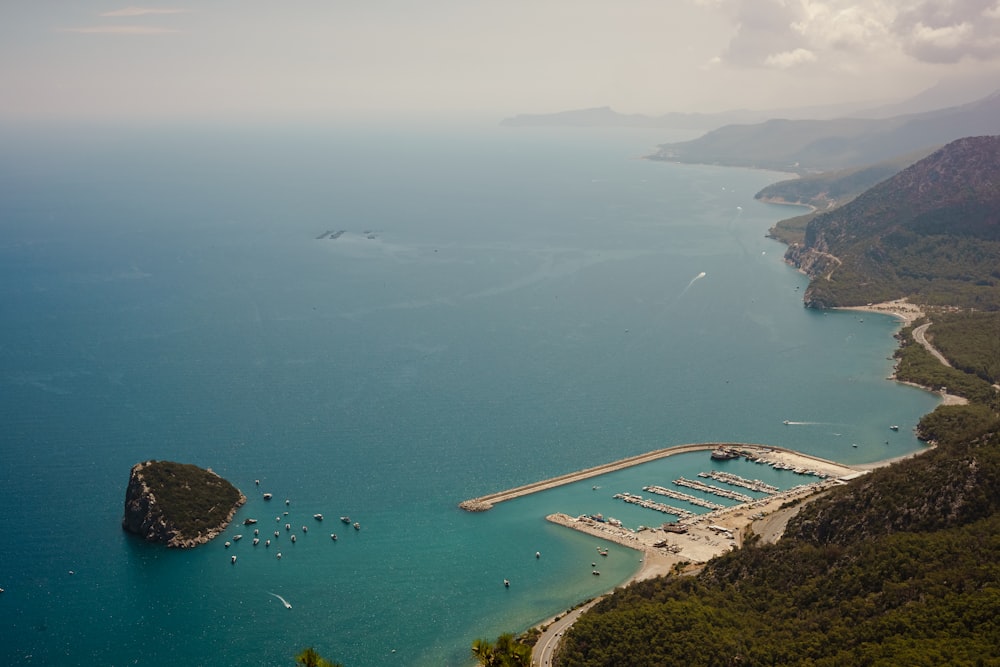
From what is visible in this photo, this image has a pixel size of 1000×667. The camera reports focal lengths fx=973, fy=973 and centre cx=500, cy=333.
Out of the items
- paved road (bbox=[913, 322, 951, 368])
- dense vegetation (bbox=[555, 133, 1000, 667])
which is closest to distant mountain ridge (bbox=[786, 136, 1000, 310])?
paved road (bbox=[913, 322, 951, 368])

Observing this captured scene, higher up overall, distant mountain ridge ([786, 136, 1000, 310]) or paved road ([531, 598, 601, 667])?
distant mountain ridge ([786, 136, 1000, 310])

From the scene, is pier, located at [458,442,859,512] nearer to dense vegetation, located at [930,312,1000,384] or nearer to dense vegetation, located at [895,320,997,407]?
dense vegetation, located at [895,320,997,407]

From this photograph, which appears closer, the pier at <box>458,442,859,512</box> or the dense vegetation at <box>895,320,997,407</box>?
the pier at <box>458,442,859,512</box>

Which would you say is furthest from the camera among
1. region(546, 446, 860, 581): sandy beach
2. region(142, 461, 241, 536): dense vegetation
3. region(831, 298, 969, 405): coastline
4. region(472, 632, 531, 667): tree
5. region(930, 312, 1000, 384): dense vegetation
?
region(831, 298, 969, 405): coastline

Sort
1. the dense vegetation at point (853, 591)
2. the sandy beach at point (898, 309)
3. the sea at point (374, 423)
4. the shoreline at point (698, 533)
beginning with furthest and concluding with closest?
the sandy beach at point (898, 309)
the shoreline at point (698, 533)
the sea at point (374, 423)
the dense vegetation at point (853, 591)

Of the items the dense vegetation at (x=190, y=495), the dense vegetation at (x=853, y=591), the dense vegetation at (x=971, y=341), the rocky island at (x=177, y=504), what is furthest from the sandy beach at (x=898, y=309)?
the rocky island at (x=177, y=504)

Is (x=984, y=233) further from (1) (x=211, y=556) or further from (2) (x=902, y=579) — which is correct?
(1) (x=211, y=556)

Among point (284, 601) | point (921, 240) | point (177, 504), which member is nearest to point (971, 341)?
point (921, 240)

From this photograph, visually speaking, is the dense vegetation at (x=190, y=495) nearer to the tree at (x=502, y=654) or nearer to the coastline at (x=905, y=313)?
the tree at (x=502, y=654)
